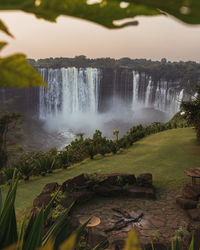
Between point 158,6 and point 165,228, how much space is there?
391 cm

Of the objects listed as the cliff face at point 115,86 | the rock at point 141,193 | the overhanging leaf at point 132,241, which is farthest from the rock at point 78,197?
the cliff face at point 115,86

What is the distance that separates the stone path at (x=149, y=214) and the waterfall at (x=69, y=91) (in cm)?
2144

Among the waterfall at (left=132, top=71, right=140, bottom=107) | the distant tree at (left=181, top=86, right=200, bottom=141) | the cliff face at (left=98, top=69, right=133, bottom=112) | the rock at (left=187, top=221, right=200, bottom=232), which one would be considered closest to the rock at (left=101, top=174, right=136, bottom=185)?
the rock at (left=187, top=221, right=200, bottom=232)

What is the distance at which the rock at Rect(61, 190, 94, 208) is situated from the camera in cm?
410

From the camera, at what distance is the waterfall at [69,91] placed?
25.0 meters

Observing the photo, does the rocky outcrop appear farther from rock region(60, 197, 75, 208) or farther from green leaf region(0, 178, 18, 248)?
green leaf region(0, 178, 18, 248)

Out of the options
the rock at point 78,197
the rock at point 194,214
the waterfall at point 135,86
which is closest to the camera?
the rock at point 194,214

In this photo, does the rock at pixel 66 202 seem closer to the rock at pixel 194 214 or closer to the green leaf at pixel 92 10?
the rock at pixel 194 214

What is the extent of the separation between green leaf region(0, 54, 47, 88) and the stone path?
10.7 ft

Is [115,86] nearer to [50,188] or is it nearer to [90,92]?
[90,92]

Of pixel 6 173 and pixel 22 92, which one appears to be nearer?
pixel 6 173

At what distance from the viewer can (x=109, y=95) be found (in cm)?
2895

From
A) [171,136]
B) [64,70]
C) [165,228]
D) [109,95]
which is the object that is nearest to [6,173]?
[165,228]

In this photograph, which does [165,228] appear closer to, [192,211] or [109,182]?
[192,211]
